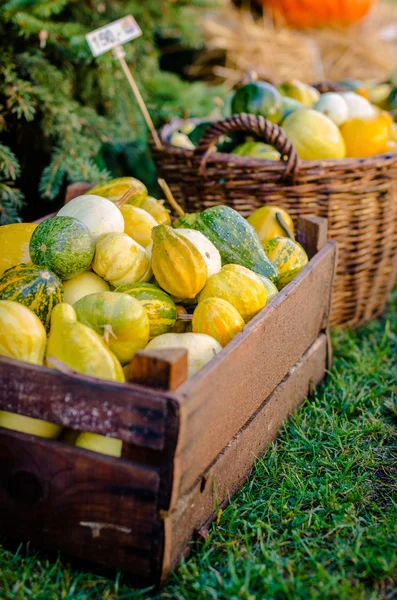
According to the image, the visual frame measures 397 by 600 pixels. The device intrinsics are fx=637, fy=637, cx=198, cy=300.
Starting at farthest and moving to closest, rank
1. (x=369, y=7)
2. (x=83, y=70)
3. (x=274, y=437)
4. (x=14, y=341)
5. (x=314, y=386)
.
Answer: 1. (x=369, y=7)
2. (x=83, y=70)
3. (x=314, y=386)
4. (x=274, y=437)
5. (x=14, y=341)

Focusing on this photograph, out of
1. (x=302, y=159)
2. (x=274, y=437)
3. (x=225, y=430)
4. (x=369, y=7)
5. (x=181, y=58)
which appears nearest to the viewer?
(x=225, y=430)

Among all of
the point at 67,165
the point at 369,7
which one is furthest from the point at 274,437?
the point at 369,7

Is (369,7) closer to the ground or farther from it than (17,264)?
farther from it

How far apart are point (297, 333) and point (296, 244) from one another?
32 centimetres

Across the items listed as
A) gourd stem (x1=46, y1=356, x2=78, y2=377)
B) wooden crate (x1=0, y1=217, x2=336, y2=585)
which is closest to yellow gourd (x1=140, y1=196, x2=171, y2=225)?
wooden crate (x1=0, y1=217, x2=336, y2=585)

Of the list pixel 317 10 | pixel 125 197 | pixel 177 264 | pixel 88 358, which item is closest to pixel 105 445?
pixel 88 358

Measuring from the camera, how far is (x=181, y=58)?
15.8ft

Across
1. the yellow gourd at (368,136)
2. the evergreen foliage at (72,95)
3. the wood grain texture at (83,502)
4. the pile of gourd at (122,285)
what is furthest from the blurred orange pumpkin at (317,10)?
the wood grain texture at (83,502)

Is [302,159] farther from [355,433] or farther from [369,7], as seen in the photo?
[369,7]

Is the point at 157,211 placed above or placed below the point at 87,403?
above

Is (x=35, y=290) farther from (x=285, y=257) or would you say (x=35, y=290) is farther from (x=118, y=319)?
(x=285, y=257)

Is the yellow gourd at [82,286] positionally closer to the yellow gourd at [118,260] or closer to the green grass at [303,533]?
the yellow gourd at [118,260]

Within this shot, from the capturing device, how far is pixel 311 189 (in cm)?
249

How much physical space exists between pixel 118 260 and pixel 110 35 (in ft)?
4.39
